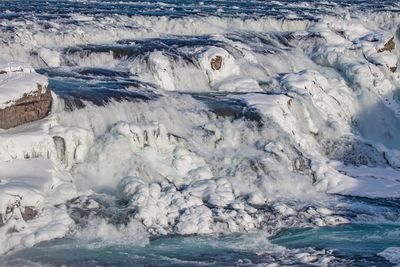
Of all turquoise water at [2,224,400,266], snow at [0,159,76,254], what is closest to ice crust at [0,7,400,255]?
snow at [0,159,76,254]

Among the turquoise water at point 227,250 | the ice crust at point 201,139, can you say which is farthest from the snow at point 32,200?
the turquoise water at point 227,250

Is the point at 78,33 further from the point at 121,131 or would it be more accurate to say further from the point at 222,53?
the point at 121,131

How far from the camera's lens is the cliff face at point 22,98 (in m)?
17.9

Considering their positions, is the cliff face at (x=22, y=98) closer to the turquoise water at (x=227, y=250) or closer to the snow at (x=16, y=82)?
A: the snow at (x=16, y=82)

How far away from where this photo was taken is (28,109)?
60.7 feet

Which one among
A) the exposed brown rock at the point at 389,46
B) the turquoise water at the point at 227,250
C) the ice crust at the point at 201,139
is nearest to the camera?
the turquoise water at the point at 227,250

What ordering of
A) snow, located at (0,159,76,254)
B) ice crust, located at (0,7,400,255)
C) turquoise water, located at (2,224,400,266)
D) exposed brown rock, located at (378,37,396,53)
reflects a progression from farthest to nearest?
exposed brown rock, located at (378,37,396,53) → ice crust, located at (0,7,400,255) → snow, located at (0,159,76,254) → turquoise water, located at (2,224,400,266)

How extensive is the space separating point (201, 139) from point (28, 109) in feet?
15.6

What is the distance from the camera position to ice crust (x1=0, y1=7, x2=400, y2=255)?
1681cm

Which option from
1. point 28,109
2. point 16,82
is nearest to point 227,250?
point 28,109

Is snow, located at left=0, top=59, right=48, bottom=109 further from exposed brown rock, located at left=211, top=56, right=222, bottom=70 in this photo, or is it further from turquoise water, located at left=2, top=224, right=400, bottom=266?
exposed brown rock, located at left=211, top=56, right=222, bottom=70

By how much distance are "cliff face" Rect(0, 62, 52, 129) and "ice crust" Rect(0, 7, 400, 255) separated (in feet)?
0.25

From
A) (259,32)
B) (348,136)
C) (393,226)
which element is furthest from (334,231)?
(259,32)

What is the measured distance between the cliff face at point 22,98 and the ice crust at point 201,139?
8cm
